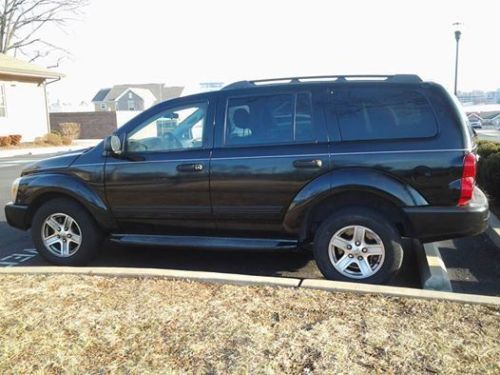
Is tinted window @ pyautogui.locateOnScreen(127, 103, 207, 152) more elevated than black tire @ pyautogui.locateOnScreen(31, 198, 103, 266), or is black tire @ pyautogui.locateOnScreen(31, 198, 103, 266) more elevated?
tinted window @ pyautogui.locateOnScreen(127, 103, 207, 152)

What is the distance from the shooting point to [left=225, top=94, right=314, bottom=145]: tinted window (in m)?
4.68

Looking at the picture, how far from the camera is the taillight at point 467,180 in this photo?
419 cm

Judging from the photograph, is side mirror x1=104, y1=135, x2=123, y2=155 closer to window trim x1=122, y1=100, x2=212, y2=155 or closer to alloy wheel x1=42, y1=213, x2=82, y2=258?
window trim x1=122, y1=100, x2=212, y2=155

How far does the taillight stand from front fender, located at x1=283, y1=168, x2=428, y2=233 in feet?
0.99

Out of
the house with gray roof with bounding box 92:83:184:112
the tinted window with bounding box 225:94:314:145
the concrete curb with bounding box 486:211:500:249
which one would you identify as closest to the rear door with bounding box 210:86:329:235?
the tinted window with bounding box 225:94:314:145

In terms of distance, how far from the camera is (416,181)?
430 cm

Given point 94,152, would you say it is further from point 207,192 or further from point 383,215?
point 383,215

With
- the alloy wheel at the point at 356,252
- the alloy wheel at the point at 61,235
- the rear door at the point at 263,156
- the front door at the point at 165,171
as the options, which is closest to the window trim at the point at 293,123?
the rear door at the point at 263,156

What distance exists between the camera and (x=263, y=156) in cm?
467

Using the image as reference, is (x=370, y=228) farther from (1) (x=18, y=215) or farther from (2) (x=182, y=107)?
(1) (x=18, y=215)

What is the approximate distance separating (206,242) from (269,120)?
52.1 inches

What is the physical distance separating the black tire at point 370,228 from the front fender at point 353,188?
7.5 inches

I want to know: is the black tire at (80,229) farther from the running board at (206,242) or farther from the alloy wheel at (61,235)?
the running board at (206,242)

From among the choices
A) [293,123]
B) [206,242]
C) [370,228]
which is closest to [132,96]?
[206,242]
